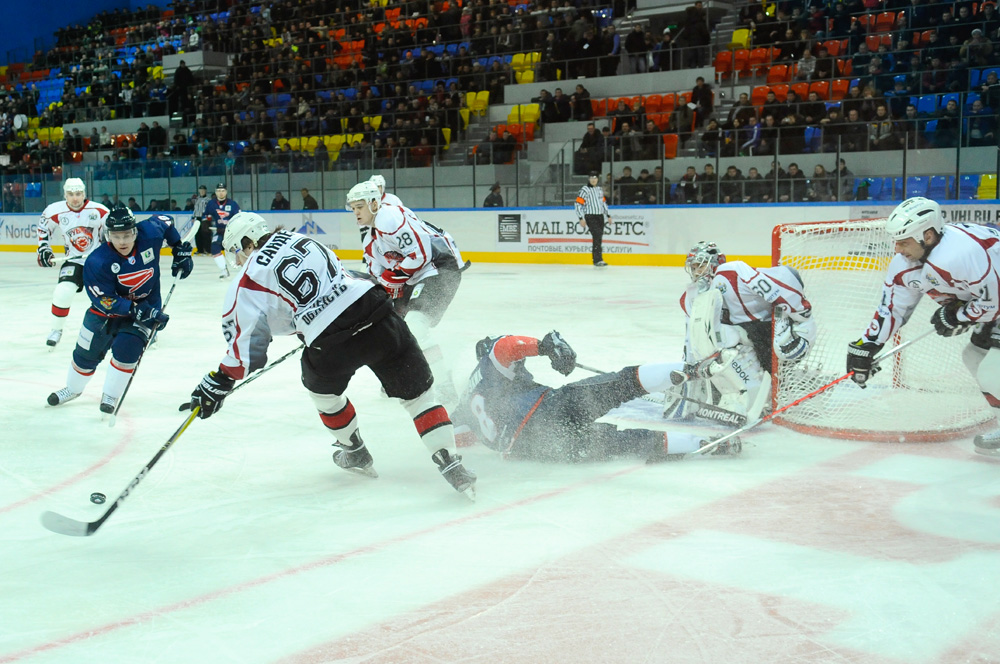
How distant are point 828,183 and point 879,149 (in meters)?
0.70

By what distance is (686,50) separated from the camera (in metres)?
15.8

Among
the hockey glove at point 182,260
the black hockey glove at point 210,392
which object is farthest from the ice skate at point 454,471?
the hockey glove at point 182,260

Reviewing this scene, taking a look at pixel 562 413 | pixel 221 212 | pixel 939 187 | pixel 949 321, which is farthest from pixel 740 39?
pixel 562 413

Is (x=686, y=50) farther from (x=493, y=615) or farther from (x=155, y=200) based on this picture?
(x=493, y=615)

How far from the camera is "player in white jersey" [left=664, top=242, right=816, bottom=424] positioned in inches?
172

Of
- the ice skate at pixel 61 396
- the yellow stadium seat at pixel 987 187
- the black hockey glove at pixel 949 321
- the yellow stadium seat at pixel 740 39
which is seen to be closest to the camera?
the black hockey glove at pixel 949 321

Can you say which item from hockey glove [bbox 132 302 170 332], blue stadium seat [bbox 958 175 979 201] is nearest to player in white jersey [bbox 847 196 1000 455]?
hockey glove [bbox 132 302 170 332]

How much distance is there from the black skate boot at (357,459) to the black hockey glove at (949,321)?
2342 mm

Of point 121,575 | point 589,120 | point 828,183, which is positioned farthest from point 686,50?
point 121,575

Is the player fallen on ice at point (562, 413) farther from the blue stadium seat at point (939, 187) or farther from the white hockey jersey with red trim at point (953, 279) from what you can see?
the blue stadium seat at point (939, 187)

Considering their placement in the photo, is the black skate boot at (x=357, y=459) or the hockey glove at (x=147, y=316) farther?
the hockey glove at (x=147, y=316)

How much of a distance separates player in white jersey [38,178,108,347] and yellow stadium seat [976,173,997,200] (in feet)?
30.4

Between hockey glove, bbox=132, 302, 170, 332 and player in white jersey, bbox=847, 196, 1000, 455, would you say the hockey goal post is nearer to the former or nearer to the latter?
player in white jersey, bbox=847, 196, 1000, 455

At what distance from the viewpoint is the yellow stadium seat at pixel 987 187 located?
10794 mm
